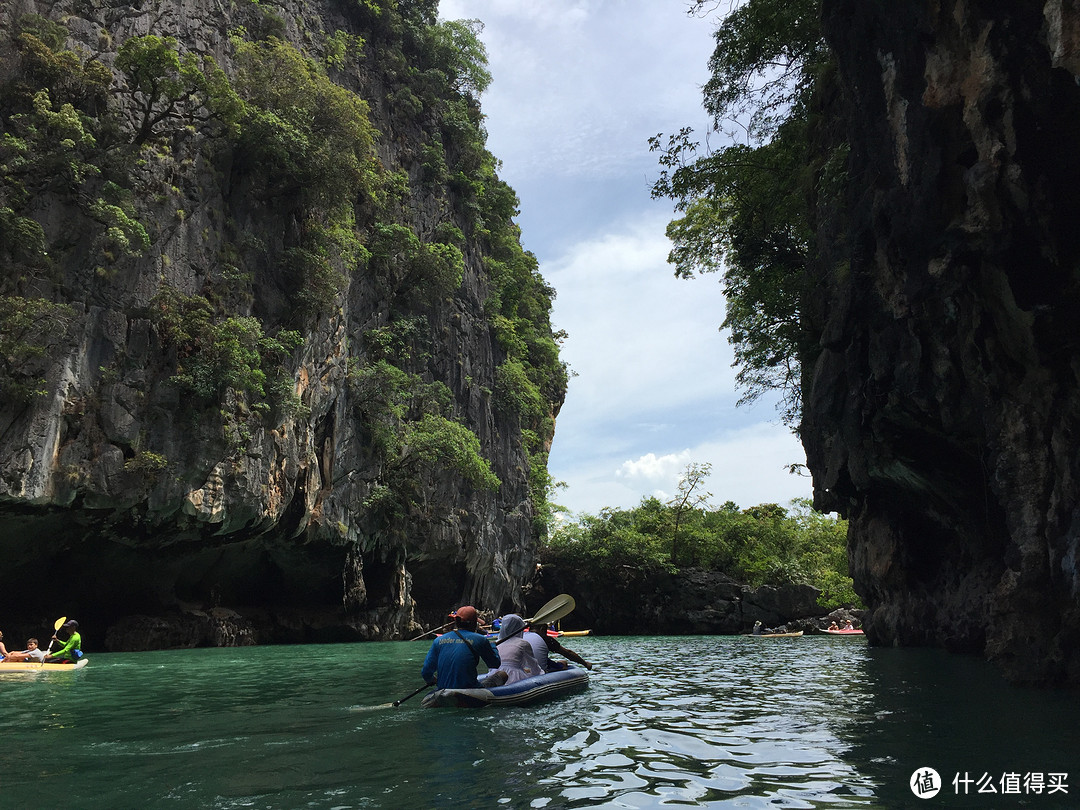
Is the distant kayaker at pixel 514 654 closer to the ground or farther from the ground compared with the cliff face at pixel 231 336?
closer to the ground

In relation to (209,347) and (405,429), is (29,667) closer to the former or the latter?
(209,347)

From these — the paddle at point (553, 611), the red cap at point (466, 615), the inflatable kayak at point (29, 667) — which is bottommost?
the inflatable kayak at point (29, 667)

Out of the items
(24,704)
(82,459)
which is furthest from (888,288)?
(82,459)

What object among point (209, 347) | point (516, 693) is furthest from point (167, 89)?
point (516, 693)

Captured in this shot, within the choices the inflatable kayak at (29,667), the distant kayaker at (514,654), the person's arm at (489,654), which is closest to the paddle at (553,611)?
the distant kayaker at (514,654)

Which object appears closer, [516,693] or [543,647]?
[516,693]

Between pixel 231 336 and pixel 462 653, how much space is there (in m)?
13.0

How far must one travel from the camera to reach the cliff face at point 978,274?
719 cm

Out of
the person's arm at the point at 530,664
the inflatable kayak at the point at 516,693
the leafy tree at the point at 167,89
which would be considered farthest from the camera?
the leafy tree at the point at 167,89

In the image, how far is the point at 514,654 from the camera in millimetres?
8633

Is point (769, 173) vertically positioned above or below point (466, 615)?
above

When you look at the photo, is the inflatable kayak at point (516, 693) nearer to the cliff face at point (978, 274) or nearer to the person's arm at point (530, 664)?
the person's arm at point (530, 664)

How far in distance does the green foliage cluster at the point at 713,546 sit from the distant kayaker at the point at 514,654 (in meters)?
26.6

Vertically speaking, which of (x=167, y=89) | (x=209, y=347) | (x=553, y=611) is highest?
(x=167, y=89)
